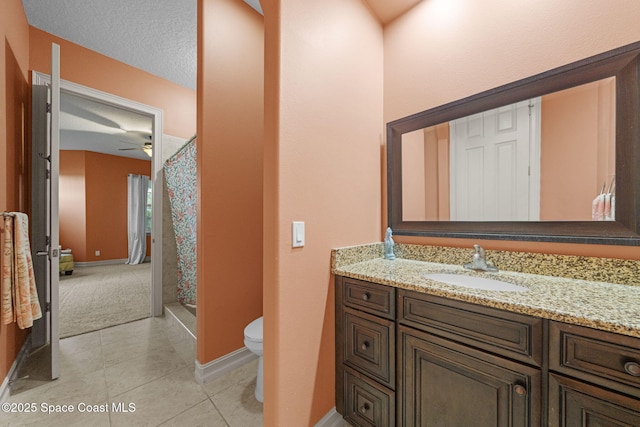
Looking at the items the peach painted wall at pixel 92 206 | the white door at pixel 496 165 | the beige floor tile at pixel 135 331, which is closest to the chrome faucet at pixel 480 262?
the white door at pixel 496 165

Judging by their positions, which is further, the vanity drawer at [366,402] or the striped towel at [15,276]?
the striped towel at [15,276]

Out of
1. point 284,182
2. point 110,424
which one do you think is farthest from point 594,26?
point 110,424

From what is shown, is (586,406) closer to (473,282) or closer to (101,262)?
(473,282)

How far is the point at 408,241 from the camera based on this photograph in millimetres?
1662

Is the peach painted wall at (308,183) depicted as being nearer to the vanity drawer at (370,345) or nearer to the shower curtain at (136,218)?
the vanity drawer at (370,345)

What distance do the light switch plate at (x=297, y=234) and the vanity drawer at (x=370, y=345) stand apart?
1.52 feet

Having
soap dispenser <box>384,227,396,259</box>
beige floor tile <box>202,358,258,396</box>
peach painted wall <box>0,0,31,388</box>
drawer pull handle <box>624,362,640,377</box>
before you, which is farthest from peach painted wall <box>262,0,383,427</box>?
peach painted wall <box>0,0,31,388</box>

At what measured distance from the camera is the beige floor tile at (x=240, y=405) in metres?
1.39

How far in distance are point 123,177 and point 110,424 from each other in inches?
268

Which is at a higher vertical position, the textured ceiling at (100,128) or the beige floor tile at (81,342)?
the textured ceiling at (100,128)

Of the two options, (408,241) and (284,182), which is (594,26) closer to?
(408,241)

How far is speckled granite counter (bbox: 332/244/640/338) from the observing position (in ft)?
2.34

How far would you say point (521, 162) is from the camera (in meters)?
1.28

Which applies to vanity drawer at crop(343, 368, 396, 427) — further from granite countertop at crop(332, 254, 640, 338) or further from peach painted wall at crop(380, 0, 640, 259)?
peach painted wall at crop(380, 0, 640, 259)
